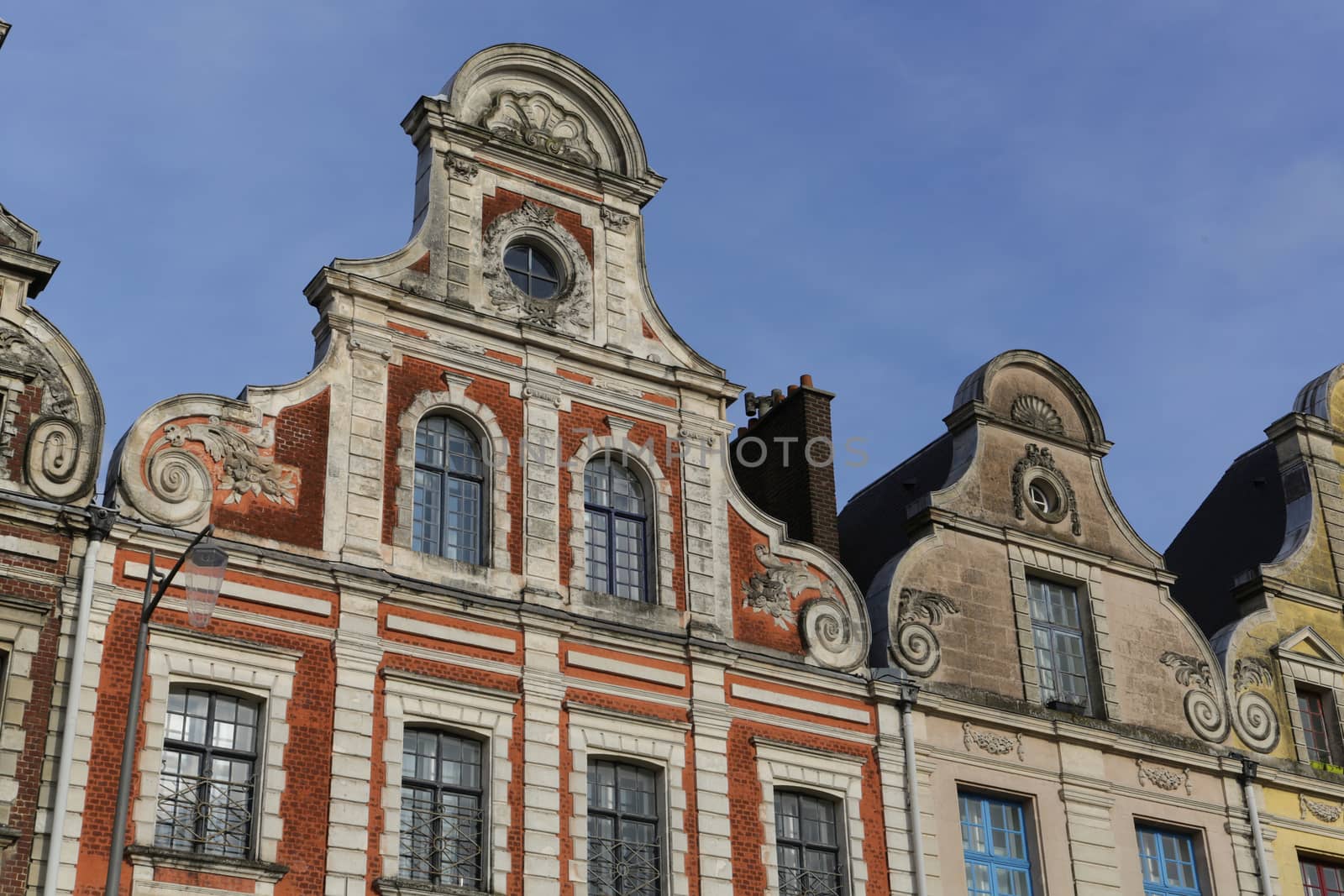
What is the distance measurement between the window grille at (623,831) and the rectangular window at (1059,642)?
592cm

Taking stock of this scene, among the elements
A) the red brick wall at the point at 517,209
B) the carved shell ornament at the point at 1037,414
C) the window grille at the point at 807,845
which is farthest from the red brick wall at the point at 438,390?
the carved shell ornament at the point at 1037,414

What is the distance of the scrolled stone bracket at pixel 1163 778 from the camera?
22984mm

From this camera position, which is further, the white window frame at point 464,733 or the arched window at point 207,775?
the white window frame at point 464,733

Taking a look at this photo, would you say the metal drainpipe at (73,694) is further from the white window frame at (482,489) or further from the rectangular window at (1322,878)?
the rectangular window at (1322,878)

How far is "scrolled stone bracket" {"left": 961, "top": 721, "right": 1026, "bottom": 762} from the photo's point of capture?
21688mm

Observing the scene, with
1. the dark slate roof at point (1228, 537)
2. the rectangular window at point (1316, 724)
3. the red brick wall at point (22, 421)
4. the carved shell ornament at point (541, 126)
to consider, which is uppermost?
the carved shell ornament at point (541, 126)

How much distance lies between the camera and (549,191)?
2209cm

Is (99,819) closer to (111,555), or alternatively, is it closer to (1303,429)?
(111,555)

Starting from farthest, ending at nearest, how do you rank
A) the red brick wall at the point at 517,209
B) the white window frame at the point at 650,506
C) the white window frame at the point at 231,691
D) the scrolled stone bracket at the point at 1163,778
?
the scrolled stone bracket at the point at 1163,778 < the red brick wall at the point at 517,209 < the white window frame at the point at 650,506 < the white window frame at the point at 231,691

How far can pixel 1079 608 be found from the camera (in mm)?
23969

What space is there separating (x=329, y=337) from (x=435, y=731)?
4.46 metres

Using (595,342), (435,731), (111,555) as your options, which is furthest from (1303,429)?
(111,555)

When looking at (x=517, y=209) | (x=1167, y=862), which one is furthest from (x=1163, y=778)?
(x=517, y=209)

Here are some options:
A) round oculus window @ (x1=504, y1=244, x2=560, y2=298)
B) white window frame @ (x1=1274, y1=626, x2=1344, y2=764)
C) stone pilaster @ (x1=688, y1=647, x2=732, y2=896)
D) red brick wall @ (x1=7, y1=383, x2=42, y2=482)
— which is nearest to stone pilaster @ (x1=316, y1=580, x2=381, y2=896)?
red brick wall @ (x1=7, y1=383, x2=42, y2=482)
